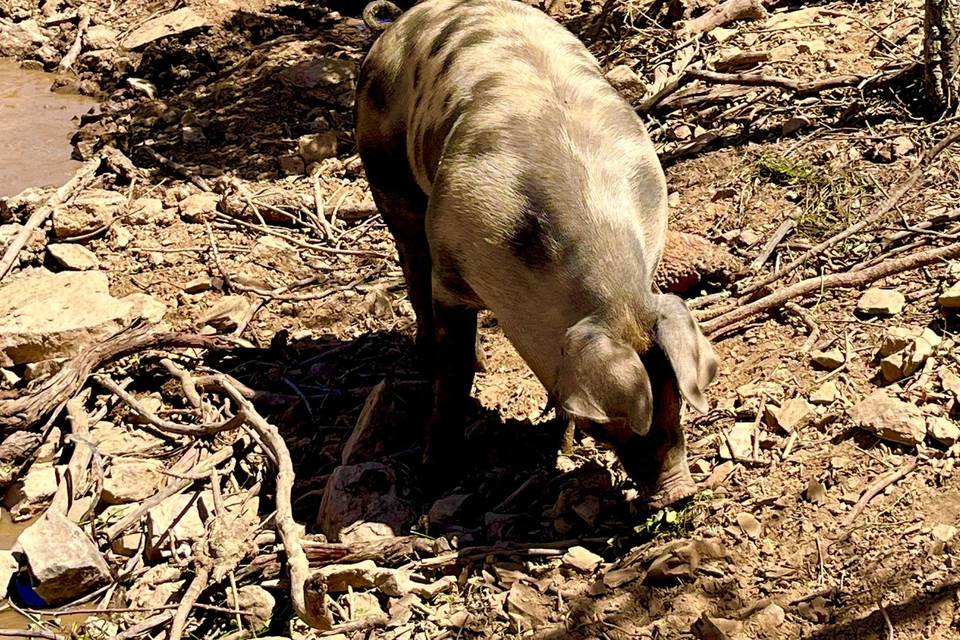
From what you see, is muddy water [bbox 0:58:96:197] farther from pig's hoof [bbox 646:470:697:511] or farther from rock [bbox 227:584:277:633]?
pig's hoof [bbox 646:470:697:511]

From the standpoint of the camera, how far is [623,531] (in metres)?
4.28

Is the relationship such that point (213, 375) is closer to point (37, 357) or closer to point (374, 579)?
point (37, 357)

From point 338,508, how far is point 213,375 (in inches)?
58.2

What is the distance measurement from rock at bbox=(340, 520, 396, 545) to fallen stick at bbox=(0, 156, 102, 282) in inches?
127

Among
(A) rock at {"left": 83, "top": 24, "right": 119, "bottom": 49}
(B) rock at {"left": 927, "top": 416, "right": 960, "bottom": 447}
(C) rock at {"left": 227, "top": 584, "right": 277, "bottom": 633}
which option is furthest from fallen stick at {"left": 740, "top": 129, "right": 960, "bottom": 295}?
(A) rock at {"left": 83, "top": 24, "right": 119, "bottom": 49}

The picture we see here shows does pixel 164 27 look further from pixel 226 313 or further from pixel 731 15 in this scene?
pixel 731 15

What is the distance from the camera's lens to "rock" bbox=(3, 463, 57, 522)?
208 inches

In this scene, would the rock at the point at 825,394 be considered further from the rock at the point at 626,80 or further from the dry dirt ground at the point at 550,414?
the rock at the point at 626,80

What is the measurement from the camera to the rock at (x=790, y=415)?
4.50 m

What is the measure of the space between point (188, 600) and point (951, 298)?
3.30 m

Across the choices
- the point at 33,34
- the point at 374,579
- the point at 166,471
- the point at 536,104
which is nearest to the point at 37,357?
the point at 166,471

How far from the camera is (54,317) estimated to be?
610 cm

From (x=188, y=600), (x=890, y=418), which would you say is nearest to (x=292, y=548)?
(x=188, y=600)

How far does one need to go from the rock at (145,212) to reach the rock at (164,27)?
3068 millimetres
